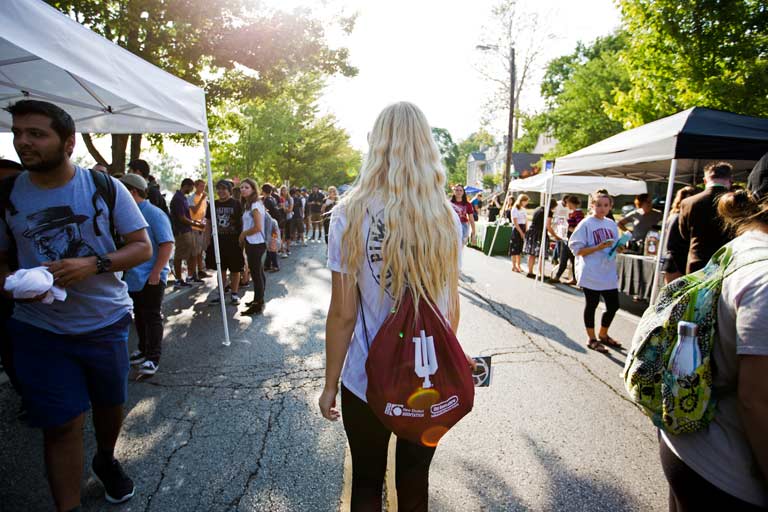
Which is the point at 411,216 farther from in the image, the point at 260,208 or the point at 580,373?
the point at 260,208

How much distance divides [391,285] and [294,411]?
2.32 meters

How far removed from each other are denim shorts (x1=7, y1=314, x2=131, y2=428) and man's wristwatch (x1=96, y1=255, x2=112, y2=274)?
0.33m

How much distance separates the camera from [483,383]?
5.97 feet

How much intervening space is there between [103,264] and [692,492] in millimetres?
2600

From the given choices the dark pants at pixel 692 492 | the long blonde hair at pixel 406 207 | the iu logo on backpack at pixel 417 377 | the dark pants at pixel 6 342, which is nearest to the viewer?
the dark pants at pixel 692 492

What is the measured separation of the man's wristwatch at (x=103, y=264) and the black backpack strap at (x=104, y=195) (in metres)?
0.15

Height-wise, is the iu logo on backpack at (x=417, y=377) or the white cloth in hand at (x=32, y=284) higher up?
the white cloth in hand at (x=32, y=284)

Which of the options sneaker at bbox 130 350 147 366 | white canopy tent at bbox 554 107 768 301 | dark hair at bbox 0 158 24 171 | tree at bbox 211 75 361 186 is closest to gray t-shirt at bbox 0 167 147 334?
dark hair at bbox 0 158 24 171

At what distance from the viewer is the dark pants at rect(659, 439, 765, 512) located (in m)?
1.19

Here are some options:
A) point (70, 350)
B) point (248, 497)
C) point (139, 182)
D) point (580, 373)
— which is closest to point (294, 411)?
point (248, 497)

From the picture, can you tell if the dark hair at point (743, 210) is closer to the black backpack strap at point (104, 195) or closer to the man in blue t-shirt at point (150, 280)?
the black backpack strap at point (104, 195)

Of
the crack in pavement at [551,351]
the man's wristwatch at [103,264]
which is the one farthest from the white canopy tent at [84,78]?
the crack in pavement at [551,351]

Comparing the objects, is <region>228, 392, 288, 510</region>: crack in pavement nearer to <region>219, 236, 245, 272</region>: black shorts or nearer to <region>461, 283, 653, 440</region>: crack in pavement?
<region>461, 283, 653, 440</region>: crack in pavement

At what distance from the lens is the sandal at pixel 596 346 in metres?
4.82
